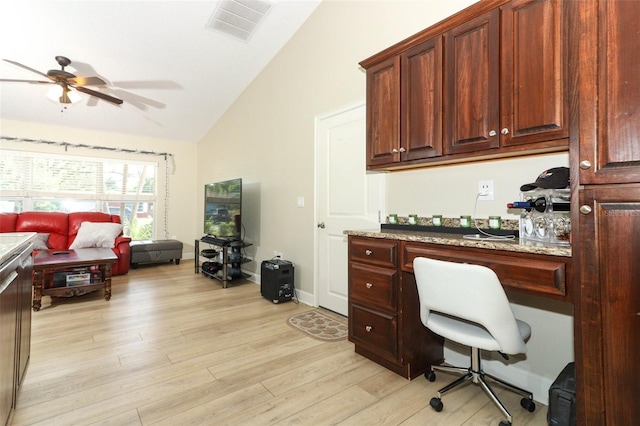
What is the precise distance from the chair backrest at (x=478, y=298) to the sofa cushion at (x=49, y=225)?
5543mm

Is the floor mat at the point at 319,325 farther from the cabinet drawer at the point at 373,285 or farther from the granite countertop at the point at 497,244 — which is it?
the granite countertop at the point at 497,244

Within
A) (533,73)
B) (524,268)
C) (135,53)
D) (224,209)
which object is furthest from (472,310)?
(135,53)

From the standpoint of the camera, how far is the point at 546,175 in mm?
1499

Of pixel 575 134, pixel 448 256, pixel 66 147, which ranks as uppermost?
pixel 66 147

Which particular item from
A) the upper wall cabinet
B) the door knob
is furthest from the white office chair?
the upper wall cabinet

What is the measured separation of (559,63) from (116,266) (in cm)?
552

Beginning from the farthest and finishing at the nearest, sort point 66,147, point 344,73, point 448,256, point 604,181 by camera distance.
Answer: point 66,147 < point 344,73 < point 448,256 < point 604,181

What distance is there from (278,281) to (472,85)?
263 centimetres

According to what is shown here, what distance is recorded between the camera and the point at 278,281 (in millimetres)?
3443

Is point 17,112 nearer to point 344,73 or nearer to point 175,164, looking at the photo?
point 175,164

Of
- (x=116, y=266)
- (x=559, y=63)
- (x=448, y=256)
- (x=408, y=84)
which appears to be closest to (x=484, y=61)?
(x=559, y=63)

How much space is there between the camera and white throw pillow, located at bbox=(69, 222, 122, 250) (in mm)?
4574

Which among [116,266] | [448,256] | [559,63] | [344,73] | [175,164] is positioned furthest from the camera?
[175,164]

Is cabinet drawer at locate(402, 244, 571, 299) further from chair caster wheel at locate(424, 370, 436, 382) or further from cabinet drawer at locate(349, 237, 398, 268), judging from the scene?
chair caster wheel at locate(424, 370, 436, 382)
